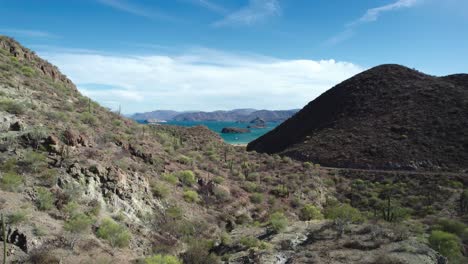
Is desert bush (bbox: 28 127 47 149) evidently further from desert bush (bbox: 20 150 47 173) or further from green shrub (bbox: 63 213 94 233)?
green shrub (bbox: 63 213 94 233)

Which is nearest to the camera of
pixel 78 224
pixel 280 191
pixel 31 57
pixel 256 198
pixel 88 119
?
pixel 78 224

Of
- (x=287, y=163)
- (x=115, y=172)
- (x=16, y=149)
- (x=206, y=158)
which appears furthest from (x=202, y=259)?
(x=287, y=163)

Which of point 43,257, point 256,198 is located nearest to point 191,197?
point 256,198

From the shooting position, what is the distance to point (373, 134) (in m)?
57.7

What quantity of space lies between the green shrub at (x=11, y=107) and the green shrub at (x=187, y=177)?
1021cm

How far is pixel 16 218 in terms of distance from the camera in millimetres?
11117

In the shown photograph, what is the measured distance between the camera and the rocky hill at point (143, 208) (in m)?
11.8

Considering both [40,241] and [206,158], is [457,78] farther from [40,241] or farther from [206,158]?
[40,241]

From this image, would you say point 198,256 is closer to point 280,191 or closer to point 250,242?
point 250,242

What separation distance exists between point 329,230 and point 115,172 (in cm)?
1125

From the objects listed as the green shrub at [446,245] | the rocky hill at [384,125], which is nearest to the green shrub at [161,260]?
the green shrub at [446,245]

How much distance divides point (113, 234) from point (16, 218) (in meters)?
3.39

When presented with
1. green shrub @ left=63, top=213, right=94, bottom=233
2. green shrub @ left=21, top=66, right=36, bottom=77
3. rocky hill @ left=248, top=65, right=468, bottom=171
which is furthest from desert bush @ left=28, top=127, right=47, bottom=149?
rocky hill @ left=248, top=65, right=468, bottom=171

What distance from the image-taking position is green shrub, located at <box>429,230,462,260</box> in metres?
12.5
